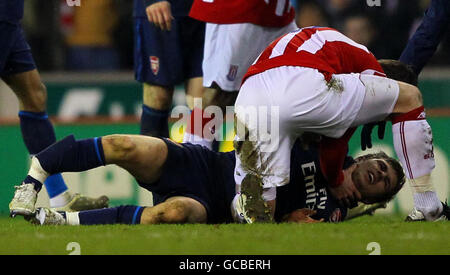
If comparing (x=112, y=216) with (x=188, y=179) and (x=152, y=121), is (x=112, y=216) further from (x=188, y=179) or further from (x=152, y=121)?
(x=152, y=121)

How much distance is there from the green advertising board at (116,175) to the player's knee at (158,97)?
769 mm

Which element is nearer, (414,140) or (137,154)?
(137,154)

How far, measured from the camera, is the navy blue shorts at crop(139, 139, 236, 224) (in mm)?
5312

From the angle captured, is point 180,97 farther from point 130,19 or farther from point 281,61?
point 281,61

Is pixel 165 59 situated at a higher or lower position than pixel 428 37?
lower

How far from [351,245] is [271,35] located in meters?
2.71

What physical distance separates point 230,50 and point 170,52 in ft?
2.36

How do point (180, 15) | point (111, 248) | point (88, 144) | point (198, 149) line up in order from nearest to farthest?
point (111, 248) → point (88, 144) → point (198, 149) → point (180, 15)

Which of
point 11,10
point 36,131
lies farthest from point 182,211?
point 11,10

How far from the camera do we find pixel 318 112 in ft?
16.8

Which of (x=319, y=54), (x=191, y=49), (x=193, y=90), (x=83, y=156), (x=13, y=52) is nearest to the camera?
(x=83, y=156)

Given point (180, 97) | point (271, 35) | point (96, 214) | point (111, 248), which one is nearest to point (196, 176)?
point (96, 214)

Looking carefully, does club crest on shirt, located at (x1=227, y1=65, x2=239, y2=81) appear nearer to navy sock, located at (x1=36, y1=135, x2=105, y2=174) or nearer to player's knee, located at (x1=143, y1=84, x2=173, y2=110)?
player's knee, located at (x1=143, y1=84, x2=173, y2=110)

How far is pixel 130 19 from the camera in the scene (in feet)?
36.0
